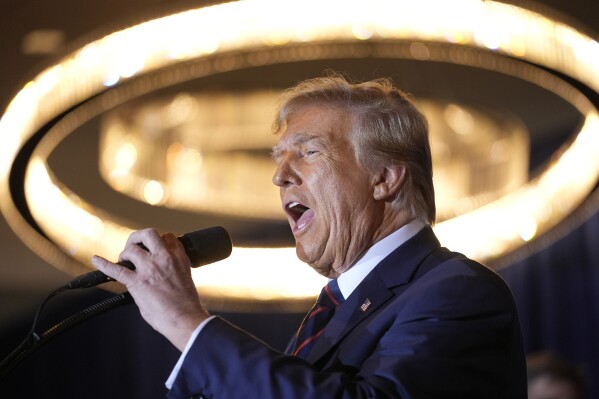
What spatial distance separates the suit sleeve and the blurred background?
4.68 feet

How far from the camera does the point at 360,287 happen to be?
6.88ft

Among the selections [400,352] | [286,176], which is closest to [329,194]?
[286,176]

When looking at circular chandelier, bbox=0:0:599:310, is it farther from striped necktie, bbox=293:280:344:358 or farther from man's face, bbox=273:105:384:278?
striped necktie, bbox=293:280:344:358

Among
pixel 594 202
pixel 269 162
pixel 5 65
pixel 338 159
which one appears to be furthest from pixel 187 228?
pixel 338 159

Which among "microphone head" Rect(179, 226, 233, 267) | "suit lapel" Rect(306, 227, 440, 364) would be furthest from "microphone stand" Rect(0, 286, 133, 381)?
"suit lapel" Rect(306, 227, 440, 364)

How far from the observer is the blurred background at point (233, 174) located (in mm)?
5195

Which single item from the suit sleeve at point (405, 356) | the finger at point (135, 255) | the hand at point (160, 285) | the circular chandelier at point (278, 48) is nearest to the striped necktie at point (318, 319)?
the suit sleeve at point (405, 356)

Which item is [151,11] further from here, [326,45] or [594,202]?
[594,202]

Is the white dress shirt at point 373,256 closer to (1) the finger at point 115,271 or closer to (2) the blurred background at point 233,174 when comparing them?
A: (1) the finger at point 115,271

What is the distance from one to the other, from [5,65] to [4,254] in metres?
3.34

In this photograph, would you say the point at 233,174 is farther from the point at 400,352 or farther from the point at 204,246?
the point at 400,352

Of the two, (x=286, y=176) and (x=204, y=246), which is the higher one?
(x=286, y=176)

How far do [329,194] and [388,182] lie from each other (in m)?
0.13

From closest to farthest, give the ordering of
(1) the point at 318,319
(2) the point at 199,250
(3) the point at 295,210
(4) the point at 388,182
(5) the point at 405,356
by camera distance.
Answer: (5) the point at 405,356
(2) the point at 199,250
(1) the point at 318,319
(4) the point at 388,182
(3) the point at 295,210
